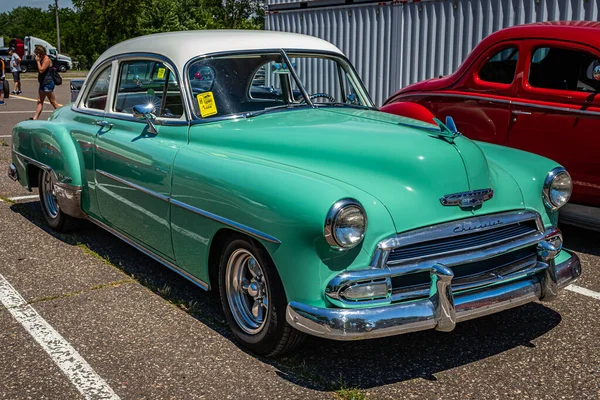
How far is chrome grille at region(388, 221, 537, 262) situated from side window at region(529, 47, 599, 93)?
7.74 ft

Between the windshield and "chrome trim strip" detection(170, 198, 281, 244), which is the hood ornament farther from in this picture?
"chrome trim strip" detection(170, 198, 281, 244)

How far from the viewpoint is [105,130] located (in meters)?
5.03

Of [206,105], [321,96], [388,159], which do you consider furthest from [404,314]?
[321,96]

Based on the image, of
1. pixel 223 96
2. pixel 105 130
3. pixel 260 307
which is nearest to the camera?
pixel 260 307

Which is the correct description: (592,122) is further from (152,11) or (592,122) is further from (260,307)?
(152,11)

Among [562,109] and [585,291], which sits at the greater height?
[562,109]

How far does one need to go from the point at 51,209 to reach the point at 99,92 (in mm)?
1263

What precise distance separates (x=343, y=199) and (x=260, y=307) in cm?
85

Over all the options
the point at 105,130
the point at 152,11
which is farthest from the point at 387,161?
the point at 152,11

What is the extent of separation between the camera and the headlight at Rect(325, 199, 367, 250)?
3049 millimetres

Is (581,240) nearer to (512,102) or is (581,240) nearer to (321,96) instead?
(512,102)

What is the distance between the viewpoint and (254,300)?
12.0 feet

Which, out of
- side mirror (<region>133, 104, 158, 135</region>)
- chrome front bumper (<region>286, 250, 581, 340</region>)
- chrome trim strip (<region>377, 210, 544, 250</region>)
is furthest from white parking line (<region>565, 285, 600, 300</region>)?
side mirror (<region>133, 104, 158, 135</region>)

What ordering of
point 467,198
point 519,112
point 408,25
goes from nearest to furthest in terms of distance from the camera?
point 467,198, point 519,112, point 408,25
